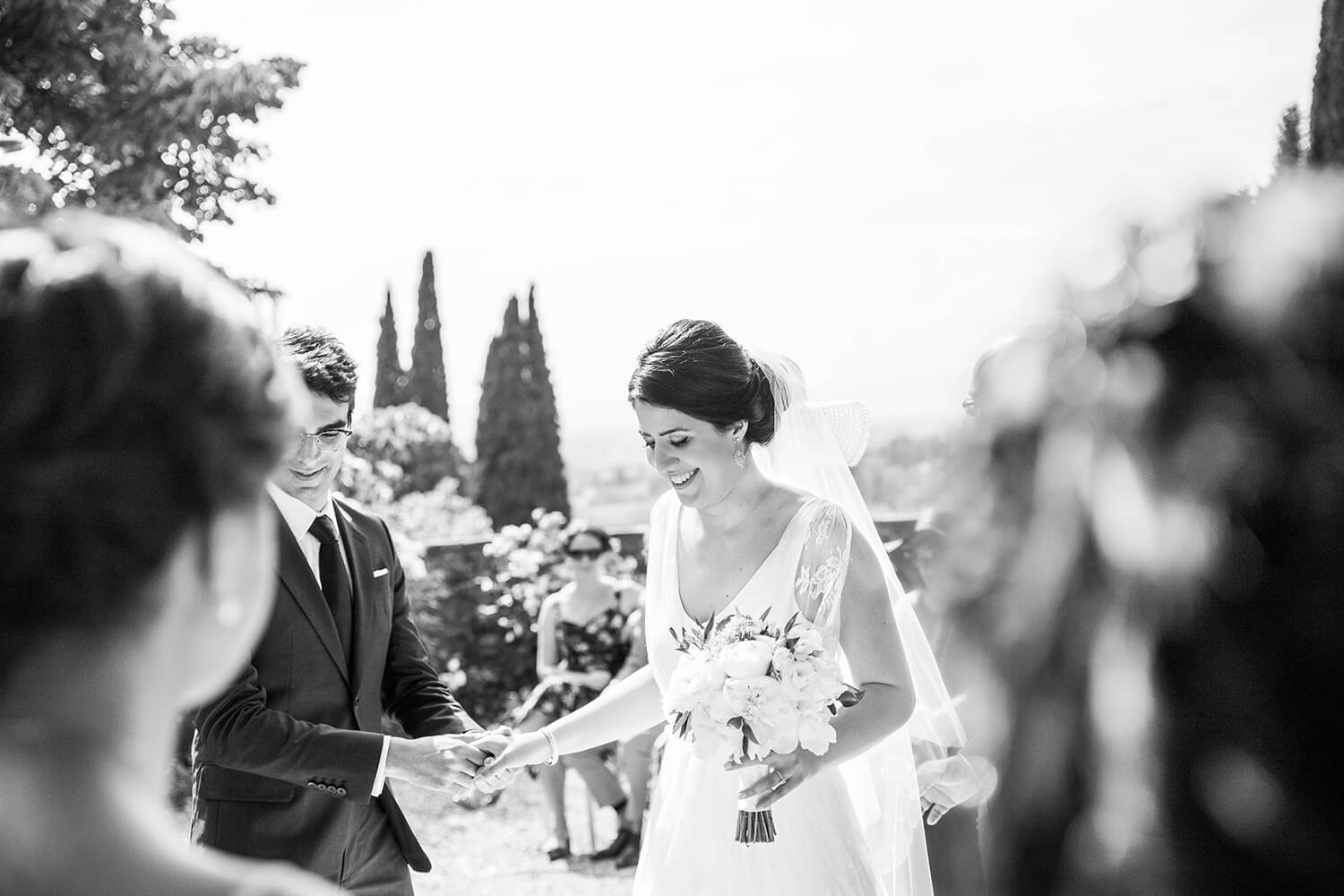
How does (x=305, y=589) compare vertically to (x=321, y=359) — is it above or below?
below

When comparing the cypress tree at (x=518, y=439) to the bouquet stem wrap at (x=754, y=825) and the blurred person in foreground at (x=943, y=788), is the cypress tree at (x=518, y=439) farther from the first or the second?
the bouquet stem wrap at (x=754, y=825)

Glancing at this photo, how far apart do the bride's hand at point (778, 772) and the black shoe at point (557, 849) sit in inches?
216

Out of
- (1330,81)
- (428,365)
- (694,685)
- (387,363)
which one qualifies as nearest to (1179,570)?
(694,685)

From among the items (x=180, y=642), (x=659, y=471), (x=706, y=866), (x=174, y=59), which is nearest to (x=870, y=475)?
(x=659, y=471)

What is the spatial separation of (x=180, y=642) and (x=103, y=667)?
0.20 ft

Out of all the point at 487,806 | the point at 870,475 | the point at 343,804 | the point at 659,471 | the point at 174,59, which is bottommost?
the point at 487,806

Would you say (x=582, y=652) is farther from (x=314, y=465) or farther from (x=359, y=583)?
(x=314, y=465)

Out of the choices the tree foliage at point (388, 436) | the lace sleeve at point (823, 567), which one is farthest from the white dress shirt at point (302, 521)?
the tree foliage at point (388, 436)

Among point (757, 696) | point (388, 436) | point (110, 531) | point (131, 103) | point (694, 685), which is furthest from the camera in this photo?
point (388, 436)

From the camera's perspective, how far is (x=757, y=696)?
2.92m

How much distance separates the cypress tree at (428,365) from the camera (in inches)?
1499

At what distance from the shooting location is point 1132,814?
64cm

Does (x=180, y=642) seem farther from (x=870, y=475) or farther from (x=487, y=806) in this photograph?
(x=487, y=806)

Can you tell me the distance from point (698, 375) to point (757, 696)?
1075mm
